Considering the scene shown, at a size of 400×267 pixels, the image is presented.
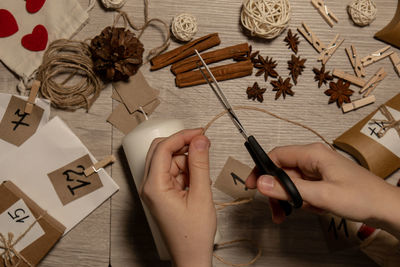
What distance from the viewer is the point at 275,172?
0.69 metres

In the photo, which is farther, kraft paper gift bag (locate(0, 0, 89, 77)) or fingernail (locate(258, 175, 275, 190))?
kraft paper gift bag (locate(0, 0, 89, 77))

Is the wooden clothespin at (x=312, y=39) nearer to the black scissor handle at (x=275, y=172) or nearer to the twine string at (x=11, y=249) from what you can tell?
the black scissor handle at (x=275, y=172)

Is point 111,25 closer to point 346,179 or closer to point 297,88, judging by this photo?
point 297,88

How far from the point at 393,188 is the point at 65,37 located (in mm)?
876

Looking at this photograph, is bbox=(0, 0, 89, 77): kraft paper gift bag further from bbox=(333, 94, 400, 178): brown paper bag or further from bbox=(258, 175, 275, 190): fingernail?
bbox=(333, 94, 400, 178): brown paper bag

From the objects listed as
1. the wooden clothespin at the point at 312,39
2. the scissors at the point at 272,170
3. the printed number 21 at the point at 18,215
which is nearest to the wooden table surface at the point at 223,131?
the wooden clothespin at the point at 312,39

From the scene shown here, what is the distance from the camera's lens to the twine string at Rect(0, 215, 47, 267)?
906 mm

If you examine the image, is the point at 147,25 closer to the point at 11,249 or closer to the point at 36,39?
the point at 36,39

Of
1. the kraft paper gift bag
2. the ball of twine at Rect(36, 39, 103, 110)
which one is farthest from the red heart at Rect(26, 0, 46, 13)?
the ball of twine at Rect(36, 39, 103, 110)

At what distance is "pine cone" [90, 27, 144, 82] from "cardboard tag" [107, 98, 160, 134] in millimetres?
96

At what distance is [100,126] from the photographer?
0.97m

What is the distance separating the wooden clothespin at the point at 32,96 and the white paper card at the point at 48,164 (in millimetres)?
64

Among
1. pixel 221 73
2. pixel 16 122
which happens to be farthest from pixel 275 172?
pixel 16 122

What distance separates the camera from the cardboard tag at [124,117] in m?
0.96
